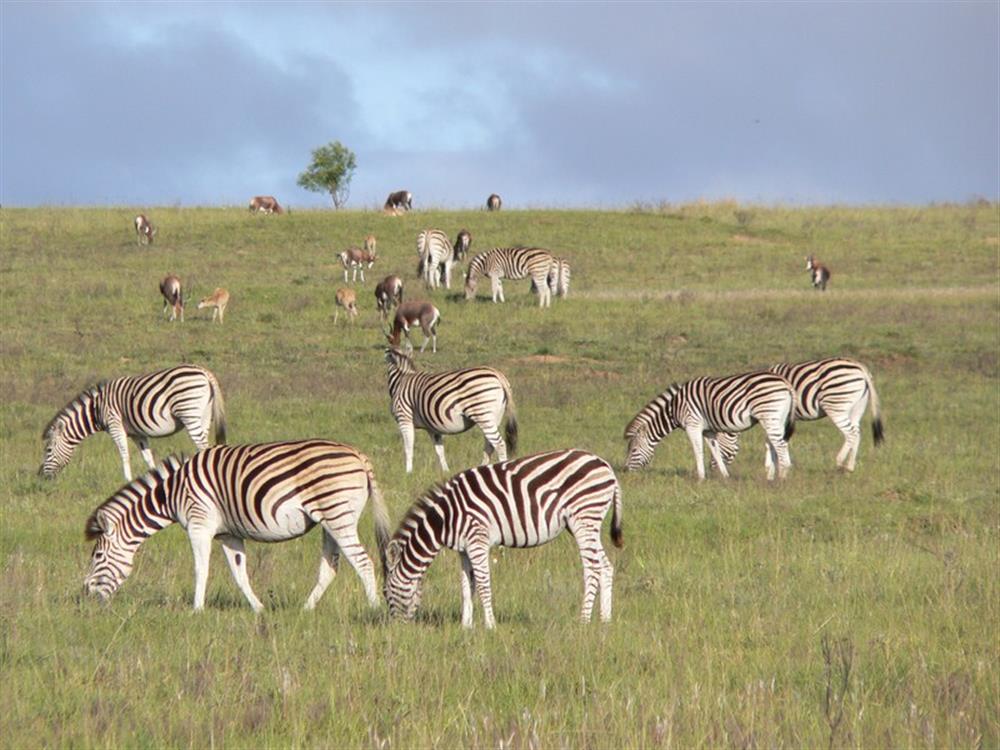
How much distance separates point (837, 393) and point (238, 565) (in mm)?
11068

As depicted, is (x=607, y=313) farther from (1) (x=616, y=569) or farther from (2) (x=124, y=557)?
(2) (x=124, y=557)

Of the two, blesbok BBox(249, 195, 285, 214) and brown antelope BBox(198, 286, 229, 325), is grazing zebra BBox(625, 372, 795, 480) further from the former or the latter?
blesbok BBox(249, 195, 285, 214)

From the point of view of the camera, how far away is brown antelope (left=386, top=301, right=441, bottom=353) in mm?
30766

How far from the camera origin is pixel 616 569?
1230 centimetres

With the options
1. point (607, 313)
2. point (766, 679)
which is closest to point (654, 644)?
point (766, 679)

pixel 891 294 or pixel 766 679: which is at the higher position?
pixel 891 294

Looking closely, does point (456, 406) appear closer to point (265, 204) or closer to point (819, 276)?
point (819, 276)

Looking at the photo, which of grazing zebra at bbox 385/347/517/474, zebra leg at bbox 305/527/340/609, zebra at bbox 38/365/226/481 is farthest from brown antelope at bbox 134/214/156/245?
zebra leg at bbox 305/527/340/609

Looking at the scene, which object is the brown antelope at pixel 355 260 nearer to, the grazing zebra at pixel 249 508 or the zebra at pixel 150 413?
the zebra at pixel 150 413

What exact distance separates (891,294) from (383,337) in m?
15.6

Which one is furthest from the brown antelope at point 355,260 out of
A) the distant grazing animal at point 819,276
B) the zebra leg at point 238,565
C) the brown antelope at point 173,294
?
the zebra leg at point 238,565

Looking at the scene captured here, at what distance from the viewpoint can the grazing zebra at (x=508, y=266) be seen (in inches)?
1492

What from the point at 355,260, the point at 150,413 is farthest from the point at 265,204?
the point at 150,413

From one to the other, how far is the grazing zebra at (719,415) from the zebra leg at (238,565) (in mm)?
8446
